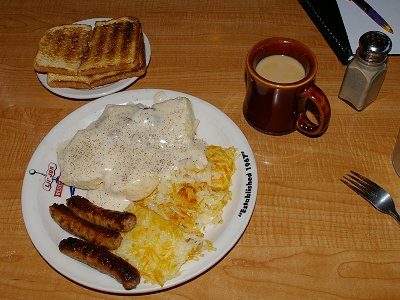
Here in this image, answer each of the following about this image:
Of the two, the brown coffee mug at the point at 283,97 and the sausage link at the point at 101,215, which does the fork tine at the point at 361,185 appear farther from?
the sausage link at the point at 101,215

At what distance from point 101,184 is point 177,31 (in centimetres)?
100

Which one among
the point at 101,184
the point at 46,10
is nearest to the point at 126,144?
the point at 101,184

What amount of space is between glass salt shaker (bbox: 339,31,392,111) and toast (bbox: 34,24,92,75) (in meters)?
1.23

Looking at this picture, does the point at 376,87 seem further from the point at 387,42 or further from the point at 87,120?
the point at 87,120

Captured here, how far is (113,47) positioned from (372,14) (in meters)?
1.34

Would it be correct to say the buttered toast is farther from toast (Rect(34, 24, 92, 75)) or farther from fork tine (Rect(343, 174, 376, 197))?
fork tine (Rect(343, 174, 376, 197))

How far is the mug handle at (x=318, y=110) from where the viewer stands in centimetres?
170

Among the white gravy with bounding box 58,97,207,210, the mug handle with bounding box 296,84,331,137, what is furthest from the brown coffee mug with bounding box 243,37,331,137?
the white gravy with bounding box 58,97,207,210

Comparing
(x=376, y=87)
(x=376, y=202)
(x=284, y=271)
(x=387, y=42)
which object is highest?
(x=387, y=42)

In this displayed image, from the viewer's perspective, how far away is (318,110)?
A: 5.78ft

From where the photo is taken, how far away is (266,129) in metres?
1.93

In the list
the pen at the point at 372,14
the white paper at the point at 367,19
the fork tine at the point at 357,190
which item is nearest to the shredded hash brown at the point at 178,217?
the fork tine at the point at 357,190

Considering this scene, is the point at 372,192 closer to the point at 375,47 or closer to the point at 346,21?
the point at 375,47

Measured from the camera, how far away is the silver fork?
5.56ft
